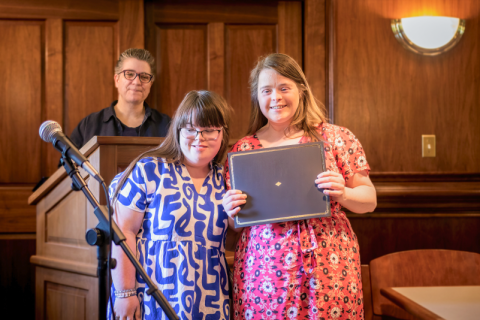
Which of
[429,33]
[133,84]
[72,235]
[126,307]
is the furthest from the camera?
[429,33]

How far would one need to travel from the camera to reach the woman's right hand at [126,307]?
128 cm

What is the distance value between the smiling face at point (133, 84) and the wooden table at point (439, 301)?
171 centimetres

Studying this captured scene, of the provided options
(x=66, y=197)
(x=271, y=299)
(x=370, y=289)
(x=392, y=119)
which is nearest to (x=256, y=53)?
(x=392, y=119)

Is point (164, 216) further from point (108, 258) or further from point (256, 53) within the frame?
point (256, 53)

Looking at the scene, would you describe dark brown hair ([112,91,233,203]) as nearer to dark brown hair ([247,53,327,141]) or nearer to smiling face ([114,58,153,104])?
dark brown hair ([247,53,327,141])

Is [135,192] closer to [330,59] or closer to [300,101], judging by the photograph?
[300,101]

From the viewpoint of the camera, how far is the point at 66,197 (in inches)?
76.4

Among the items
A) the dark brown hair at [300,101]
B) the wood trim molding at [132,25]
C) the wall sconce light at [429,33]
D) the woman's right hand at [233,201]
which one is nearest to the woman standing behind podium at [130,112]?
the wood trim molding at [132,25]

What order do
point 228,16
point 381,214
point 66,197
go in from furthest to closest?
1. point 228,16
2. point 381,214
3. point 66,197

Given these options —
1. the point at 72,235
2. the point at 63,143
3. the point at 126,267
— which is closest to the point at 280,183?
the point at 126,267

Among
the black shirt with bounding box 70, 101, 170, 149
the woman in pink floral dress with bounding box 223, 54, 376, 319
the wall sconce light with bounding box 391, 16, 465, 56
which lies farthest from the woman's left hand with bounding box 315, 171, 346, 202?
the wall sconce light with bounding box 391, 16, 465, 56

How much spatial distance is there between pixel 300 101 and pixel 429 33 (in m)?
1.80

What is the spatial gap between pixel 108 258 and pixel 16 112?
231 cm

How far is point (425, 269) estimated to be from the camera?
1.79 meters
